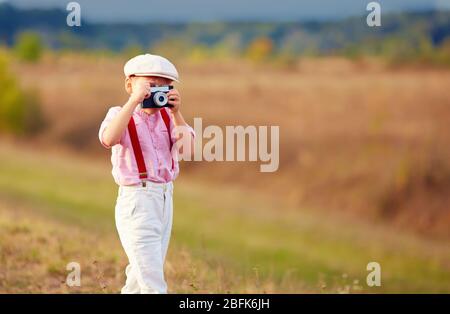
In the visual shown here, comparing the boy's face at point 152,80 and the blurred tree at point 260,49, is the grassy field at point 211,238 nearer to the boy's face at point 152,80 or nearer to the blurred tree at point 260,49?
the boy's face at point 152,80

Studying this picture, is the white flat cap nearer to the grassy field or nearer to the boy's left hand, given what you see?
the boy's left hand

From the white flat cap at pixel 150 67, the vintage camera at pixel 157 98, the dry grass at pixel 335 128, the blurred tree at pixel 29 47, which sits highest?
the blurred tree at pixel 29 47

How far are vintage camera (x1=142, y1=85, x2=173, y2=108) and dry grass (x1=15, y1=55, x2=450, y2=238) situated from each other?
93.8ft

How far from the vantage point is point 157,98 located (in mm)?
5598

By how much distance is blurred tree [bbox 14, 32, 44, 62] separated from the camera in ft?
276

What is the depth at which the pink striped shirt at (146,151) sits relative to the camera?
5.61 metres

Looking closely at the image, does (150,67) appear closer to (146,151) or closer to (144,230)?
(146,151)

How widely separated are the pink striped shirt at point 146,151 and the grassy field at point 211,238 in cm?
250

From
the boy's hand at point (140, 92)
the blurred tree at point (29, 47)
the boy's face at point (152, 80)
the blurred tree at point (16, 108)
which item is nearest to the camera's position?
the boy's hand at point (140, 92)

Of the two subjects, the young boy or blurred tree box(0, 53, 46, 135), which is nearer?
the young boy

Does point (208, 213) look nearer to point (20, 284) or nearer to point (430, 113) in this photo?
point (430, 113)

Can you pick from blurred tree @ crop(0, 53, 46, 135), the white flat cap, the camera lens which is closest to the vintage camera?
the camera lens

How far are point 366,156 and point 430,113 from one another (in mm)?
7156

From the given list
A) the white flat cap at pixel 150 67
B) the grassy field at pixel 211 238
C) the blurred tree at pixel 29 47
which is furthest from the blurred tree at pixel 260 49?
the white flat cap at pixel 150 67
